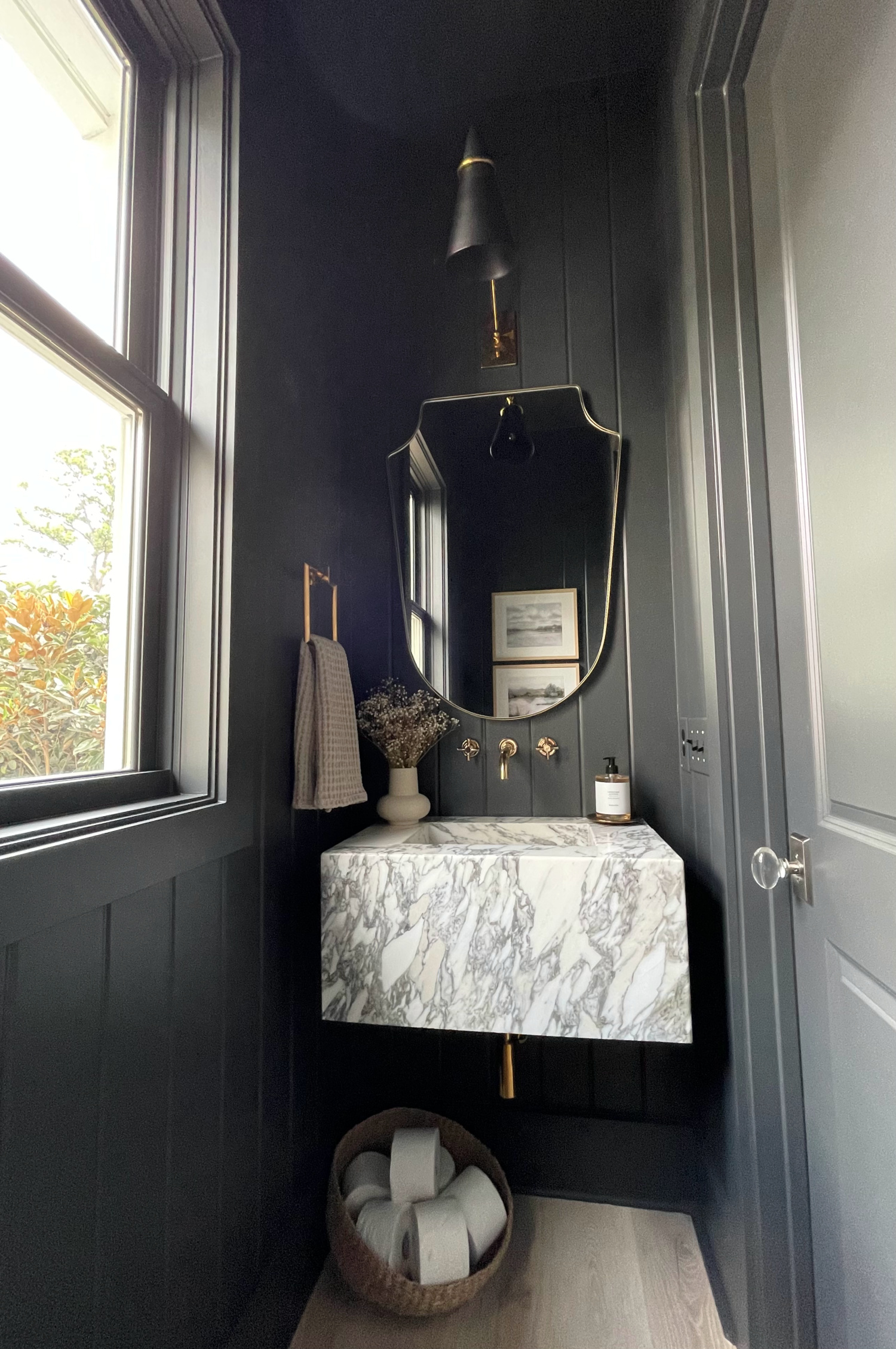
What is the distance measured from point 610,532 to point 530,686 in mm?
440

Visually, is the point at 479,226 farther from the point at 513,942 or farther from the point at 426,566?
the point at 513,942

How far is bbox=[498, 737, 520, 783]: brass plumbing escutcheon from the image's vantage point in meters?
1.67

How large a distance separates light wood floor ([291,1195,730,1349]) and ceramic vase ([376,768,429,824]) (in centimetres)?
91

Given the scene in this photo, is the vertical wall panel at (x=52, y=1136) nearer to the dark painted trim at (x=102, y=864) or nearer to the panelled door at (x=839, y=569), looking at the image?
the dark painted trim at (x=102, y=864)

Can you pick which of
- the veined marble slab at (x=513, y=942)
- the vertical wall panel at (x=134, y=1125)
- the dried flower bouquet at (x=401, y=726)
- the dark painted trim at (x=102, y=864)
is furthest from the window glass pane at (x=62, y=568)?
the dried flower bouquet at (x=401, y=726)

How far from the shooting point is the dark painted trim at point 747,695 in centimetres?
106

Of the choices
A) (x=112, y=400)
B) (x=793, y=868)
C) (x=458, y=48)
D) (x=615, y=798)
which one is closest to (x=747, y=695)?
(x=793, y=868)

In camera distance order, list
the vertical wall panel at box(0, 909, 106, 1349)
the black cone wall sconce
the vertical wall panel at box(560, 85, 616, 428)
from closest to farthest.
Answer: the vertical wall panel at box(0, 909, 106, 1349) → the black cone wall sconce → the vertical wall panel at box(560, 85, 616, 428)

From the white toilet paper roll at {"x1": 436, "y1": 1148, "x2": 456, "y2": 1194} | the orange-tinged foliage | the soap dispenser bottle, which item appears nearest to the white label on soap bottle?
the soap dispenser bottle

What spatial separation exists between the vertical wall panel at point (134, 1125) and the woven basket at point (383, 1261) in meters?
0.47

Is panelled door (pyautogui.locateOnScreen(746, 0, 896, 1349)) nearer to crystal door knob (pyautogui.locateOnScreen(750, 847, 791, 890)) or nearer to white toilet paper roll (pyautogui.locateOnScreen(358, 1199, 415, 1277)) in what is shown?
crystal door knob (pyautogui.locateOnScreen(750, 847, 791, 890))

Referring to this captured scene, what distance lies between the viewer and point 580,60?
1.72m

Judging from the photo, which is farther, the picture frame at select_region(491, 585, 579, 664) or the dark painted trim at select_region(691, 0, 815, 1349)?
the picture frame at select_region(491, 585, 579, 664)

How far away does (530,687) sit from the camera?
1696 millimetres
